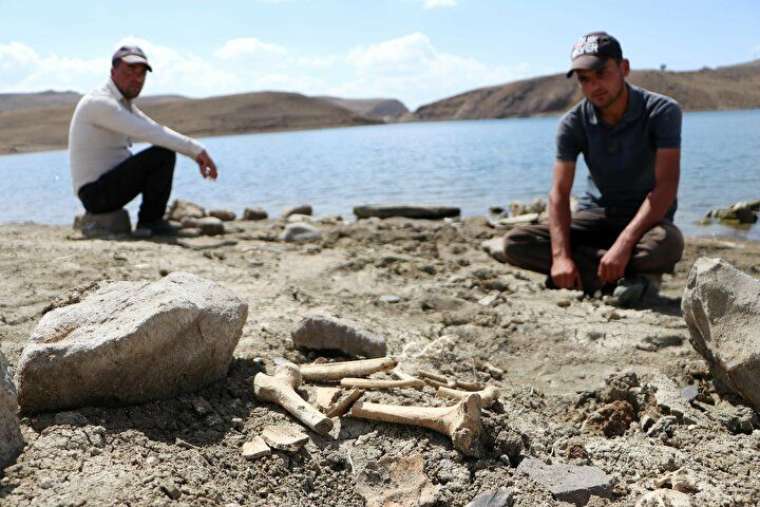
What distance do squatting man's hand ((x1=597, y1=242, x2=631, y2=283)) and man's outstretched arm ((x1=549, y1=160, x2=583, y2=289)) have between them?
1.04 feet

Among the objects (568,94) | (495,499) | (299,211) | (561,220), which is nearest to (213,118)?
(568,94)

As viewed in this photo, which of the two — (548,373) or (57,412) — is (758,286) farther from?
(57,412)

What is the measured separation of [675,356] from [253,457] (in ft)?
7.89

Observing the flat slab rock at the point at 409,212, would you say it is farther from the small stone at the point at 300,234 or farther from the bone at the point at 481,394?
the bone at the point at 481,394

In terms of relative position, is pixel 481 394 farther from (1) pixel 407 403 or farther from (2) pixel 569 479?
(2) pixel 569 479

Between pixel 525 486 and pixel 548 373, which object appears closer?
pixel 525 486

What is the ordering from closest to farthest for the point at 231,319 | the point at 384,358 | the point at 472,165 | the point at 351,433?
the point at 351,433, the point at 231,319, the point at 384,358, the point at 472,165

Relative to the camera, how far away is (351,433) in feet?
9.36

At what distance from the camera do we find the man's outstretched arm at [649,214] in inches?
185

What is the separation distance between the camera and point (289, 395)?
9.52 ft

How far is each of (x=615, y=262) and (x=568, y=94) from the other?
78.7 meters

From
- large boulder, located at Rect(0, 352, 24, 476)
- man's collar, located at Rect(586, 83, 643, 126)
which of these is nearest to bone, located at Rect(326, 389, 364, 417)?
large boulder, located at Rect(0, 352, 24, 476)

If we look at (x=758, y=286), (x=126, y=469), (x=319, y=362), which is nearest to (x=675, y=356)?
(x=758, y=286)

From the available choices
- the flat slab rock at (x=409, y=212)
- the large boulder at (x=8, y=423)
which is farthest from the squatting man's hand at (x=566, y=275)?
the flat slab rock at (x=409, y=212)
